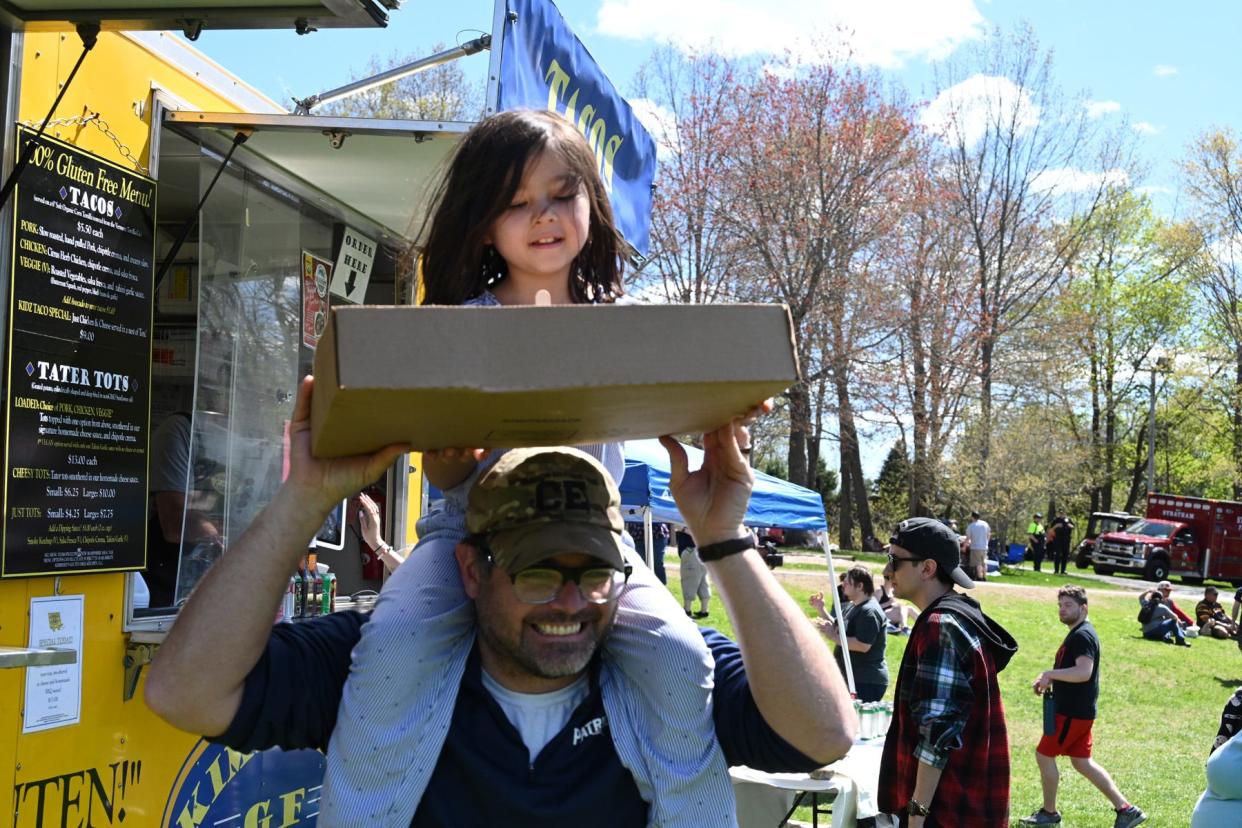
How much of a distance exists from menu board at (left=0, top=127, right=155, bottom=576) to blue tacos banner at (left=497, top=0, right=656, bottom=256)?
1370mm

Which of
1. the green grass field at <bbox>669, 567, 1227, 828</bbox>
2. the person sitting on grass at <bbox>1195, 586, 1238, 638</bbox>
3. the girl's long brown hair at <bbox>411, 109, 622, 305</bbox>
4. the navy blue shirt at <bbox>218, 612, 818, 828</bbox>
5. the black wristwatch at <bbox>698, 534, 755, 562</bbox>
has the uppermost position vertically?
the girl's long brown hair at <bbox>411, 109, 622, 305</bbox>

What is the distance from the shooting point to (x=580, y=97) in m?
5.25

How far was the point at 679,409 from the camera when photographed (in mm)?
1872

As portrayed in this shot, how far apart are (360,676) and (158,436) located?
2.77 meters

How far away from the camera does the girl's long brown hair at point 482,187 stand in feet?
7.62

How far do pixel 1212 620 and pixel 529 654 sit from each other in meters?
21.9

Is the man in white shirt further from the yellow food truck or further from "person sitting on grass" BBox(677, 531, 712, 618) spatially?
the yellow food truck

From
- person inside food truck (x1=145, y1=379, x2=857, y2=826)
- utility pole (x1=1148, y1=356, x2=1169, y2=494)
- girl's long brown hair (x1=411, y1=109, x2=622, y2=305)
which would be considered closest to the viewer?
person inside food truck (x1=145, y1=379, x2=857, y2=826)

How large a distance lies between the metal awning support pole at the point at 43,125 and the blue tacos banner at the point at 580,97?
4.40ft

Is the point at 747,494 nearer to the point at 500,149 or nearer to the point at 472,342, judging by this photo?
the point at 472,342

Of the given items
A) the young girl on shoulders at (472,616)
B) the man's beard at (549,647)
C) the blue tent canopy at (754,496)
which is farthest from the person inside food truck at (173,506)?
the blue tent canopy at (754,496)

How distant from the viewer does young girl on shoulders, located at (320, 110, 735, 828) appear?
2002 mm

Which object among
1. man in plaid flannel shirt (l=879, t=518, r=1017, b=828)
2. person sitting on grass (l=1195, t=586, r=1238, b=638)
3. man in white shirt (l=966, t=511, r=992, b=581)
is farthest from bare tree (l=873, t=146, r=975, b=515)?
man in plaid flannel shirt (l=879, t=518, r=1017, b=828)

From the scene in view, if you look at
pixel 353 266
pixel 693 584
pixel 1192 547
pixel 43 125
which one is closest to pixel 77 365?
pixel 43 125
